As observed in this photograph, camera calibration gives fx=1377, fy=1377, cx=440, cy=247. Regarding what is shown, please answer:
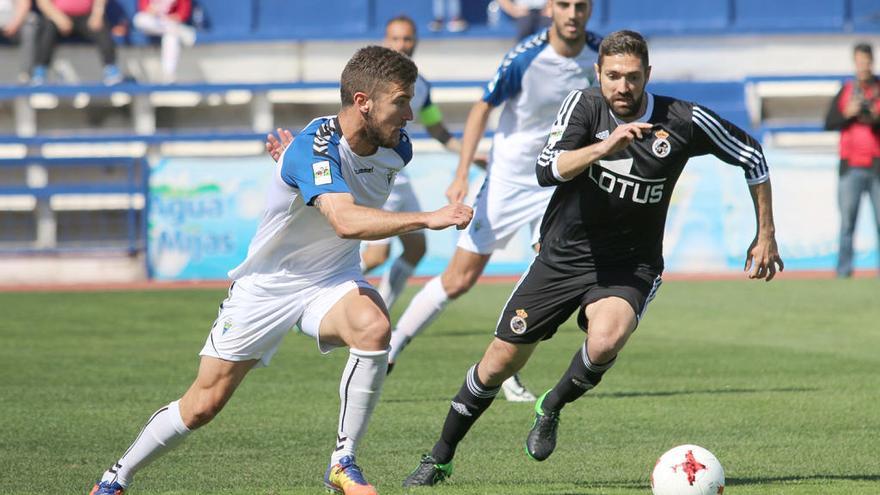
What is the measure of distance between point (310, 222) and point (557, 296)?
125 cm

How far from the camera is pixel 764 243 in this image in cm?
625

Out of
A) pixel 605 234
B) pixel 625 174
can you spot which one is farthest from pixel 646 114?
pixel 605 234

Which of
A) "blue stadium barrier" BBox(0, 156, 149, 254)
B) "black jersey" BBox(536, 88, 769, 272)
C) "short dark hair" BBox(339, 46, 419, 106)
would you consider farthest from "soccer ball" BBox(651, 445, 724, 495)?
"blue stadium barrier" BBox(0, 156, 149, 254)

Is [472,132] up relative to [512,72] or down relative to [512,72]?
down

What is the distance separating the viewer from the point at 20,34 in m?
21.3

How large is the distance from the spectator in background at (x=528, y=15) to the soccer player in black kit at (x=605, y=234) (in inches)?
579

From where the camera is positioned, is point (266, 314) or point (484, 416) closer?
point (266, 314)

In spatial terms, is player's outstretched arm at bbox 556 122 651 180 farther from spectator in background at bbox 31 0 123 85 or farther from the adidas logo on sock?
spectator in background at bbox 31 0 123 85

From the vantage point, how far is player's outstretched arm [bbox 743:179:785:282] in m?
6.22

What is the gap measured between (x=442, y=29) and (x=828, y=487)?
17.1 meters

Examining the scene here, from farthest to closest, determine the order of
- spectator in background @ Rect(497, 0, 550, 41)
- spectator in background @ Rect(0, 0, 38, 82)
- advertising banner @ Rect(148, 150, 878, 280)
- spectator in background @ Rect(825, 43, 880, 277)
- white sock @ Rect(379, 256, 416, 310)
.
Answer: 1. spectator in background @ Rect(497, 0, 550, 41)
2. spectator in background @ Rect(0, 0, 38, 82)
3. advertising banner @ Rect(148, 150, 878, 280)
4. spectator in background @ Rect(825, 43, 880, 277)
5. white sock @ Rect(379, 256, 416, 310)

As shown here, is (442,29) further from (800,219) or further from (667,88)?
(800,219)

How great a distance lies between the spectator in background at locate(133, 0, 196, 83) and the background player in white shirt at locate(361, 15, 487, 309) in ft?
33.2

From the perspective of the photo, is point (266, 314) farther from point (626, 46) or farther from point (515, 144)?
point (515, 144)
